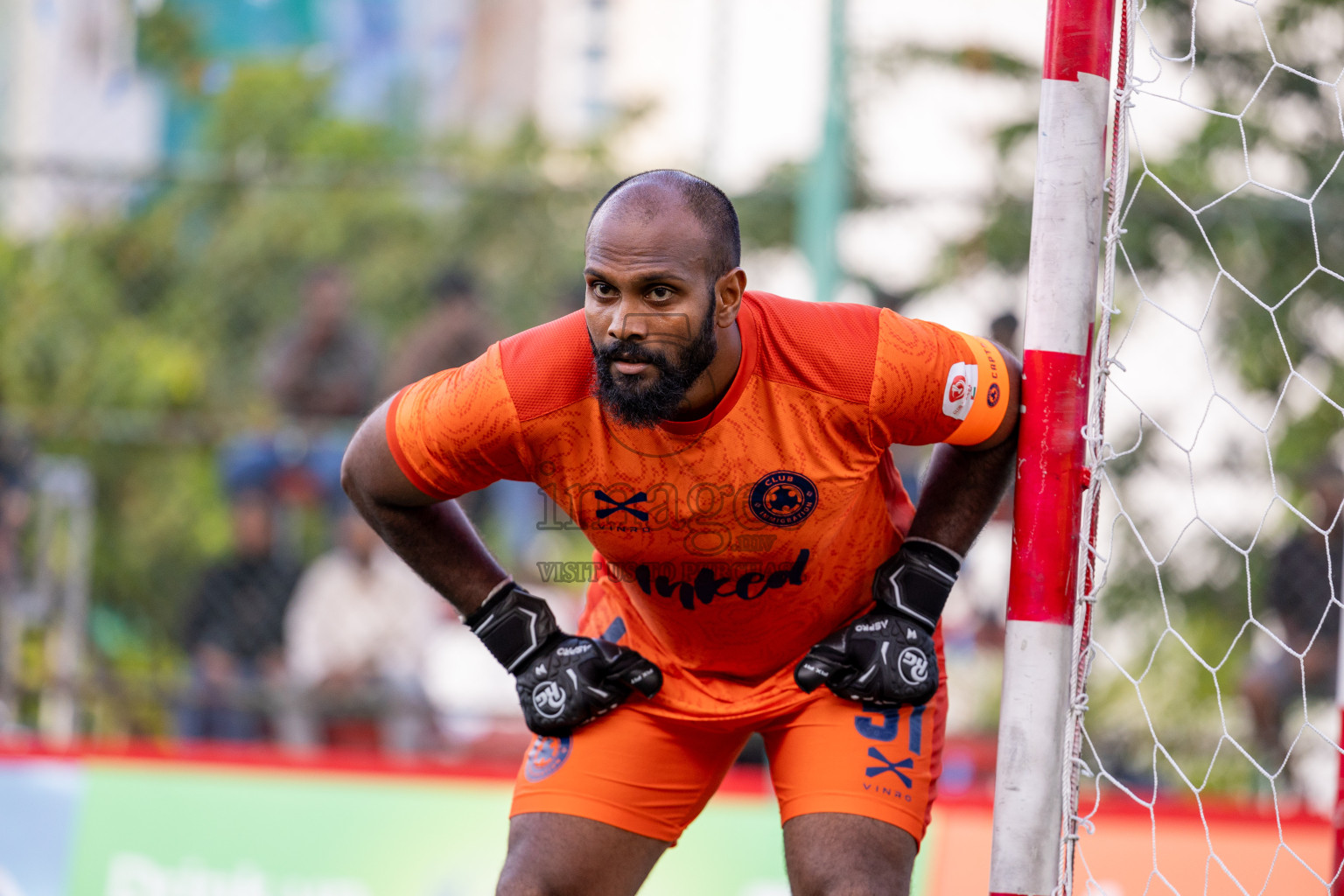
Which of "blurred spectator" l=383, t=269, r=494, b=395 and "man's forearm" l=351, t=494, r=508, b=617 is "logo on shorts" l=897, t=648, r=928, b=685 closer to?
"man's forearm" l=351, t=494, r=508, b=617

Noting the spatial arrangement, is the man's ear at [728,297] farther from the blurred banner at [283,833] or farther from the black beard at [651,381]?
the blurred banner at [283,833]

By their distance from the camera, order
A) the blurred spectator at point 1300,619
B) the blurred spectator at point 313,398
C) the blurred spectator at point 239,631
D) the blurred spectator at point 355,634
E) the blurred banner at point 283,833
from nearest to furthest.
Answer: the blurred banner at point 283,833
the blurred spectator at point 1300,619
the blurred spectator at point 355,634
the blurred spectator at point 239,631
the blurred spectator at point 313,398

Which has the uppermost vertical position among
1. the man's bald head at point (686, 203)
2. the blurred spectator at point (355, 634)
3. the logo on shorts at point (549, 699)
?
the man's bald head at point (686, 203)

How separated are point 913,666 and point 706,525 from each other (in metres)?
0.58

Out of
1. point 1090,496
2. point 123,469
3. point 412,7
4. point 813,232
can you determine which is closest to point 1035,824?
point 1090,496

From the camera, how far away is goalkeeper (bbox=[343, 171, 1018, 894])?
3025 mm

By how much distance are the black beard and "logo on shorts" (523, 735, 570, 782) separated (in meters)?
0.89

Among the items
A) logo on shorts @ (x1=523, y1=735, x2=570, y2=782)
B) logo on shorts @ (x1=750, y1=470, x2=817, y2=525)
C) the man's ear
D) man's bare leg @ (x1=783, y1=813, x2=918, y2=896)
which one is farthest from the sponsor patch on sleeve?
logo on shorts @ (x1=523, y1=735, x2=570, y2=782)

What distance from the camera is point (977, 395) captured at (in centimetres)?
320

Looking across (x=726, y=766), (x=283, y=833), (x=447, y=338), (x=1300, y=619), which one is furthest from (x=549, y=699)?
(x=1300, y=619)

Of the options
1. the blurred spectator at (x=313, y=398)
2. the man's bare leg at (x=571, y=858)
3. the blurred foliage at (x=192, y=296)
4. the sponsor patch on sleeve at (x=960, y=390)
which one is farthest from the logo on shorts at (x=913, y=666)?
the blurred spectator at (x=313, y=398)

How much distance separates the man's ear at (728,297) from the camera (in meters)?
3.03

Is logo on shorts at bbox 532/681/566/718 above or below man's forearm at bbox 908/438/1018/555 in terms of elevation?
below

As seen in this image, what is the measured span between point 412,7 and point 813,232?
525 cm
